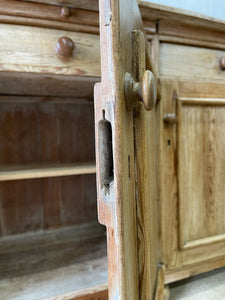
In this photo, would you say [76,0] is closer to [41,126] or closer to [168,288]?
[41,126]

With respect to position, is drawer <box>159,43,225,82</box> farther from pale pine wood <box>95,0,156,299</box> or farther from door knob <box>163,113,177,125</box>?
pale pine wood <box>95,0,156,299</box>

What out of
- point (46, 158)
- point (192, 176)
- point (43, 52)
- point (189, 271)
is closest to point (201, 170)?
point (192, 176)

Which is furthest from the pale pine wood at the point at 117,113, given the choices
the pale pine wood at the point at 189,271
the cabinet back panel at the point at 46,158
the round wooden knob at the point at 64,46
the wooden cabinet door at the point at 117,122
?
the cabinet back panel at the point at 46,158

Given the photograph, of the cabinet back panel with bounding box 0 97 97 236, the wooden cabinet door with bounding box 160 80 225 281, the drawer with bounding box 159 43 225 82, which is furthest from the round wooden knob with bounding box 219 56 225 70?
the cabinet back panel with bounding box 0 97 97 236

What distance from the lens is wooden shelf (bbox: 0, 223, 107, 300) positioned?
59cm

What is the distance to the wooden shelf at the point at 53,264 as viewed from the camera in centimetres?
59

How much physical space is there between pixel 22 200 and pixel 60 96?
1.84ft

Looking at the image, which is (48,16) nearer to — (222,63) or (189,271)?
(222,63)

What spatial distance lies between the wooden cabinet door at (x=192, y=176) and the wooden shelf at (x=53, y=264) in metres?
0.28

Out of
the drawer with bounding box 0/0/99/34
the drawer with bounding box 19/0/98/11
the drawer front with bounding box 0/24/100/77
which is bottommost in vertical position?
the drawer front with bounding box 0/24/100/77

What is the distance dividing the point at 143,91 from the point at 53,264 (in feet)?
2.40

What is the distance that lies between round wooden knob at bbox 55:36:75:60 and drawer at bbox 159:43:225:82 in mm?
316

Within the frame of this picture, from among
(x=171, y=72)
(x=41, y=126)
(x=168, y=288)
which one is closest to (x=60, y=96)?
(x=41, y=126)

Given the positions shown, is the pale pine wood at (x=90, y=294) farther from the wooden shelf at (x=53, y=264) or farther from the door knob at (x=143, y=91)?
the door knob at (x=143, y=91)
